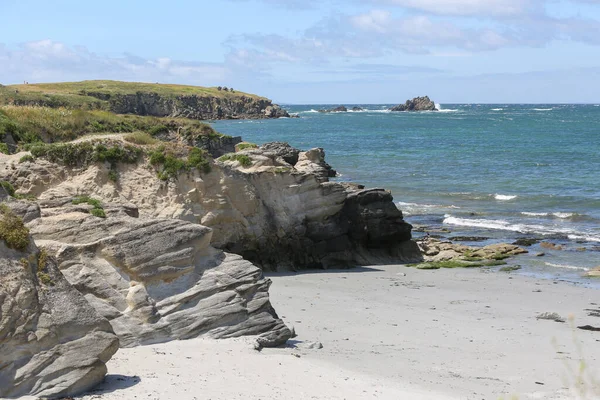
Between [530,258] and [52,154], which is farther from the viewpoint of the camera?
[530,258]

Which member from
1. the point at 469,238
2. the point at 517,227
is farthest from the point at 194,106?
the point at 469,238

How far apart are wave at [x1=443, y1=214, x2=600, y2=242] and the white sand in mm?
9971

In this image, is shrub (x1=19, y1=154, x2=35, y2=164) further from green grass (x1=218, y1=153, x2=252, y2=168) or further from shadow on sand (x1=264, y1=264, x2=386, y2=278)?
shadow on sand (x1=264, y1=264, x2=386, y2=278)

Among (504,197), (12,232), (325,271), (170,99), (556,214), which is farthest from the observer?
(170,99)

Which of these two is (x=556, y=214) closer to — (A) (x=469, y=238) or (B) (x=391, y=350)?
(A) (x=469, y=238)

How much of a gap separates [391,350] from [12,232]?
815 cm

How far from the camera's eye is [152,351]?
509 inches

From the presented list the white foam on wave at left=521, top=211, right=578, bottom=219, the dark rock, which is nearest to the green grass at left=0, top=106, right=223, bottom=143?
the dark rock

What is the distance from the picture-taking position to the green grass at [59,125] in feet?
83.3

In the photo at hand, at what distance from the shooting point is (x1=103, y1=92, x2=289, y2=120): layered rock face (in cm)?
12094

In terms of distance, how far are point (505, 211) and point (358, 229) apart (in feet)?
53.1

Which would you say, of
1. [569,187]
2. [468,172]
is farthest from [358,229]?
[468,172]

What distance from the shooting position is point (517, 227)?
37.3 meters

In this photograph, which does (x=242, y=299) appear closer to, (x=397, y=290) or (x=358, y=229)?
(x=397, y=290)
